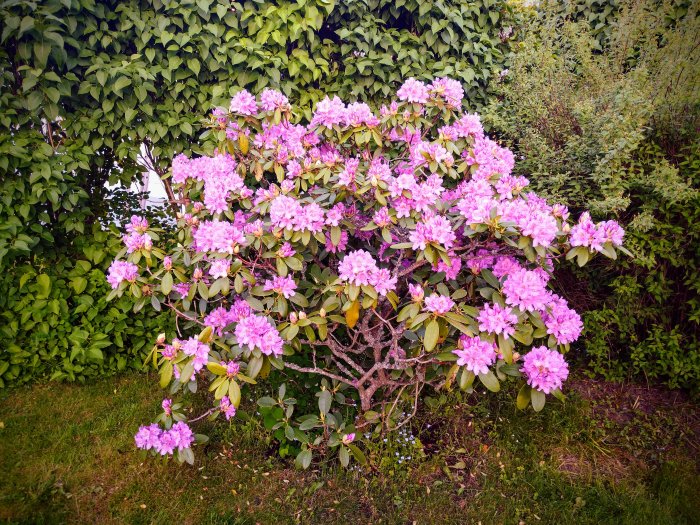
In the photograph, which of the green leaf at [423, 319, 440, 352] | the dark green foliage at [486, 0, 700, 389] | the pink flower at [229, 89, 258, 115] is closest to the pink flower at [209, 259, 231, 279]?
the green leaf at [423, 319, 440, 352]

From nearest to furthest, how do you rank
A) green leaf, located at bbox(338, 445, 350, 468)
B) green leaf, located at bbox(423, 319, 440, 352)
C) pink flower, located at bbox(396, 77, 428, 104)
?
green leaf, located at bbox(423, 319, 440, 352)
green leaf, located at bbox(338, 445, 350, 468)
pink flower, located at bbox(396, 77, 428, 104)

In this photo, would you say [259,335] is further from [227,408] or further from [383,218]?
[383,218]

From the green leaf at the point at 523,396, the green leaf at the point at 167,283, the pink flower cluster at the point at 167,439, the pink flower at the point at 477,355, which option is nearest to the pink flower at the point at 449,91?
the pink flower at the point at 477,355

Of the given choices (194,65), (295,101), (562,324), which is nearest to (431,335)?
(562,324)

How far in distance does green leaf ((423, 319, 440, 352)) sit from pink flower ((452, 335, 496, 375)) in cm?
11

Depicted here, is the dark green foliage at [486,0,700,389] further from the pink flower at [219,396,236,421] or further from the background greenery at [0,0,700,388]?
the pink flower at [219,396,236,421]

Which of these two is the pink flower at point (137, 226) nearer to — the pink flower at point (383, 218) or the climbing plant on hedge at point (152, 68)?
the climbing plant on hedge at point (152, 68)

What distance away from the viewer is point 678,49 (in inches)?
126

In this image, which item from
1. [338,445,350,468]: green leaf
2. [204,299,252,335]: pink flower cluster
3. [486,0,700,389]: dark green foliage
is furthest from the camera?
[486,0,700,389]: dark green foliage

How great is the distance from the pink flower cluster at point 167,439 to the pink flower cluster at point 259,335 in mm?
701

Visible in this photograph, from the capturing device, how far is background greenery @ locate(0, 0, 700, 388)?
9.41 feet

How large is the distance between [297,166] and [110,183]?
6.01 feet

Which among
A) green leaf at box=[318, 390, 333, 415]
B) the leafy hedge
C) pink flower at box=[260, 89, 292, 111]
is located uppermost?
pink flower at box=[260, 89, 292, 111]

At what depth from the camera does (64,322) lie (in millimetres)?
3141
